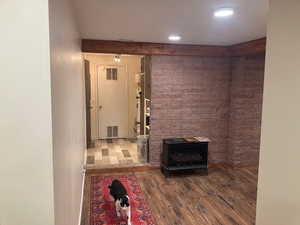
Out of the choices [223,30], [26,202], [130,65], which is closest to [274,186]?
[26,202]

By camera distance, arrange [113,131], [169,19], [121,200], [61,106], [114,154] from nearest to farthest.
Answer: [61,106]
[169,19]
[121,200]
[114,154]
[113,131]

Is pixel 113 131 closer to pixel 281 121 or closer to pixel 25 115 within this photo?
pixel 25 115

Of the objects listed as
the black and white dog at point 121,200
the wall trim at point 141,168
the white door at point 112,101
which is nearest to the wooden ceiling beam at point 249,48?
the wall trim at point 141,168

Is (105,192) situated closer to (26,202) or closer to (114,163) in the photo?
(114,163)

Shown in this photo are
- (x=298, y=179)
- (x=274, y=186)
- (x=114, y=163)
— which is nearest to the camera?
(x=298, y=179)

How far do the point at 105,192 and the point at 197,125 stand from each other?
7.24 ft

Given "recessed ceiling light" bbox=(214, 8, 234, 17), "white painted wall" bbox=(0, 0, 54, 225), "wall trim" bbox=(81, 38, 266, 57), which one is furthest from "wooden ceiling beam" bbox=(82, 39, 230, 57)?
"white painted wall" bbox=(0, 0, 54, 225)

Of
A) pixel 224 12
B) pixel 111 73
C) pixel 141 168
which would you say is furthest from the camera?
pixel 111 73

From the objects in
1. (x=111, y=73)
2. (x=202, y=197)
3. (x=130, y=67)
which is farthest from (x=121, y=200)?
(x=130, y=67)

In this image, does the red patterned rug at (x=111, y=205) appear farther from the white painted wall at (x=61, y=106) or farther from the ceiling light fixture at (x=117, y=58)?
the ceiling light fixture at (x=117, y=58)

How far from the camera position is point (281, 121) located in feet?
3.68

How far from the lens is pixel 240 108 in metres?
4.83

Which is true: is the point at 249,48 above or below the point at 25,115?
above

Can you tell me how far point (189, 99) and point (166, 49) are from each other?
1.07m
